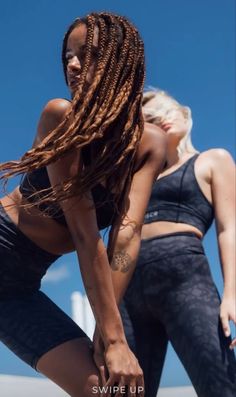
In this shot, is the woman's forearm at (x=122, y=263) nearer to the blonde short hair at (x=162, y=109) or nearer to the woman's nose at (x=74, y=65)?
the woman's nose at (x=74, y=65)

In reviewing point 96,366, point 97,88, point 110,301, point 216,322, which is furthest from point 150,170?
point 216,322

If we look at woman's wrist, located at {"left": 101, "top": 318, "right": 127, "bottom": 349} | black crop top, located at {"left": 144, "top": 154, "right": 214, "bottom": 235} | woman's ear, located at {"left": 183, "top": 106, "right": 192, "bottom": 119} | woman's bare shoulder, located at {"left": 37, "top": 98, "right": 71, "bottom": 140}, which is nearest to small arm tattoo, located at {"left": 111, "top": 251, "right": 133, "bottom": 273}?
woman's wrist, located at {"left": 101, "top": 318, "right": 127, "bottom": 349}

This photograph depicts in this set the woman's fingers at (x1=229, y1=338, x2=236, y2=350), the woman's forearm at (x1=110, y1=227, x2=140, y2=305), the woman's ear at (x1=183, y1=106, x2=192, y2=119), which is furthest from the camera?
the woman's ear at (x1=183, y1=106, x2=192, y2=119)

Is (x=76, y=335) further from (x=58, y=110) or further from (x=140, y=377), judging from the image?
(x=58, y=110)

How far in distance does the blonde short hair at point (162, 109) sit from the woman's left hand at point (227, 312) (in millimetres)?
975

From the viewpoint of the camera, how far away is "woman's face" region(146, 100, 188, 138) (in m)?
3.71

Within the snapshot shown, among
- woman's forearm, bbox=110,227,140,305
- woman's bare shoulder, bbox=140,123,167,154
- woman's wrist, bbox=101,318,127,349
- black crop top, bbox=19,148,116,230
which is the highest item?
woman's bare shoulder, bbox=140,123,167,154

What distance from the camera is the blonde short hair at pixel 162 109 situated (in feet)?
12.0

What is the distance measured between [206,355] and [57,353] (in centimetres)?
86

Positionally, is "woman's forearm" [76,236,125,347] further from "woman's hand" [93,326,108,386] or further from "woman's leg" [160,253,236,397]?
"woman's leg" [160,253,236,397]

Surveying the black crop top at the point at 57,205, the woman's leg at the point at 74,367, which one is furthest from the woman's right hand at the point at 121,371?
the black crop top at the point at 57,205

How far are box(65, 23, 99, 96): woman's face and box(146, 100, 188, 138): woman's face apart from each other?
1.53 m

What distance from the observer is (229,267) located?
3.12 m

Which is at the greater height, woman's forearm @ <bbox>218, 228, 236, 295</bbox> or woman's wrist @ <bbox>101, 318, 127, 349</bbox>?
woman's wrist @ <bbox>101, 318, 127, 349</bbox>
